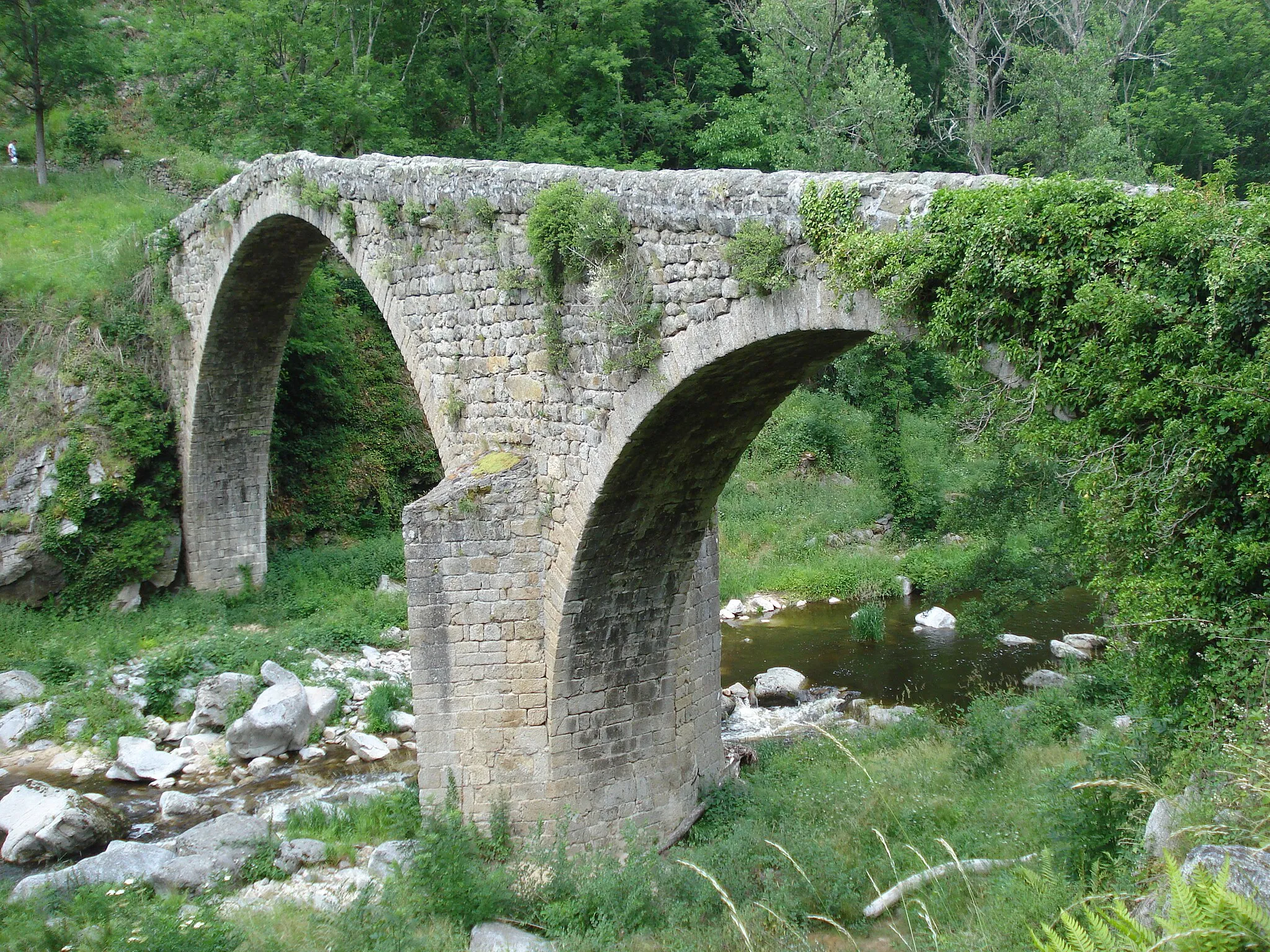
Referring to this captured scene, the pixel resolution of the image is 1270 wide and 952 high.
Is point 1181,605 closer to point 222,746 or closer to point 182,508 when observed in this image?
point 222,746

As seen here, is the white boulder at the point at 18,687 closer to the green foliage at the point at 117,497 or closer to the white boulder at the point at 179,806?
the green foliage at the point at 117,497

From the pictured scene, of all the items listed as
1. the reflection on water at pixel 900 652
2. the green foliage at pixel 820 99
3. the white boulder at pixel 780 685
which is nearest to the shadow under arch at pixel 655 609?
the white boulder at pixel 780 685

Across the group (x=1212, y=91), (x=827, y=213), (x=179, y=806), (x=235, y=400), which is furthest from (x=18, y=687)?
(x=1212, y=91)

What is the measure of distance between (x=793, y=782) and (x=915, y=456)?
46.2ft

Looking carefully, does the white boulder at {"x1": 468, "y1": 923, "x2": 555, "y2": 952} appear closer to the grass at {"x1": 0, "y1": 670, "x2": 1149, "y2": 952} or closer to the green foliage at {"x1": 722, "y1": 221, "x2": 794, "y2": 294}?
the grass at {"x1": 0, "y1": 670, "x2": 1149, "y2": 952}

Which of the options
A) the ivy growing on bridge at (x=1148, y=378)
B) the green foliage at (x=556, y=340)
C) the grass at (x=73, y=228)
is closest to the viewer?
the ivy growing on bridge at (x=1148, y=378)

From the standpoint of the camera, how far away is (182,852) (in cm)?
807

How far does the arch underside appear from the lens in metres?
14.2

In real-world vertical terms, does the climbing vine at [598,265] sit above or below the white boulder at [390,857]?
above

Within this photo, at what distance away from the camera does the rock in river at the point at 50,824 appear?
27.5 feet

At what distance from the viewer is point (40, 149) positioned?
19469 millimetres

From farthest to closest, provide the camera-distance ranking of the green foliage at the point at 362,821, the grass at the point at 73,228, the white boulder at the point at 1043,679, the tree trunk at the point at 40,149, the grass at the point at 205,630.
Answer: the tree trunk at the point at 40,149 → the grass at the point at 73,228 → the grass at the point at 205,630 → the white boulder at the point at 1043,679 → the green foliage at the point at 362,821

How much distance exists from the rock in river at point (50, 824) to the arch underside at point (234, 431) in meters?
→ 6.37

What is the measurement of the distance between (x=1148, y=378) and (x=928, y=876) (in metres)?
3.24
